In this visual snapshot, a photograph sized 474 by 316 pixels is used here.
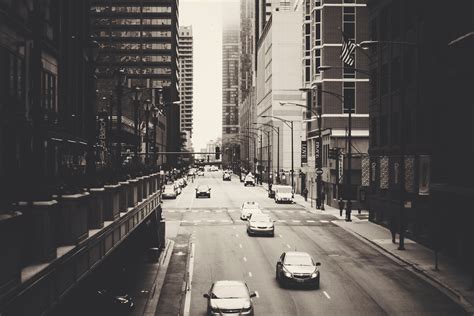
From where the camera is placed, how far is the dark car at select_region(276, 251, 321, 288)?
2886cm

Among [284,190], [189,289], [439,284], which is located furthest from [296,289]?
[284,190]

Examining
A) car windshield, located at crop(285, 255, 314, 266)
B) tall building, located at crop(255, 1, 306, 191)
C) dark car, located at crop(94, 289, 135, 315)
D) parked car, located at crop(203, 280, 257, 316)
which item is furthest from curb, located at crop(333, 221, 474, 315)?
tall building, located at crop(255, 1, 306, 191)

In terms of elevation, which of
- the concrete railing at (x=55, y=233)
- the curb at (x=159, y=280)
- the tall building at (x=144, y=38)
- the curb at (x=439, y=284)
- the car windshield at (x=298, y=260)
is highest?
the tall building at (x=144, y=38)

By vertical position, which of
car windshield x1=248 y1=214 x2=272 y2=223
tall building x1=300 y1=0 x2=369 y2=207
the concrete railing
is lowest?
car windshield x1=248 y1=214 x2=272 y2=223

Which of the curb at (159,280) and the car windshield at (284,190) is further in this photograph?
the car windshield at (284,190)

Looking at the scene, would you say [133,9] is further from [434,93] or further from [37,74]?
[37,74]

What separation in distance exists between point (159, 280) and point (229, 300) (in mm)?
9853

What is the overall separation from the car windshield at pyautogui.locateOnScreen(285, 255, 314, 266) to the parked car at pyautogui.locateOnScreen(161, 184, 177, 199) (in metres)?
56.2

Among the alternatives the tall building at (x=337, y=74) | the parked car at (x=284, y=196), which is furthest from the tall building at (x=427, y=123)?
the tall building at (x=337, y=74)

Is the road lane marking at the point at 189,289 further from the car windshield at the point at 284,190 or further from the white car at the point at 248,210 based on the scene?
the car windshield at the point at 284,190

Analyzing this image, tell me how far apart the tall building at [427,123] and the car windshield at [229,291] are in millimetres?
12135

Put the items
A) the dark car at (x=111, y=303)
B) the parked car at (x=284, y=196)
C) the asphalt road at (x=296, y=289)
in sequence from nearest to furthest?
the dark car at (x=111, y=303), the asphalt road at (x=296, y=289), the parked car at (x=284, y=196)

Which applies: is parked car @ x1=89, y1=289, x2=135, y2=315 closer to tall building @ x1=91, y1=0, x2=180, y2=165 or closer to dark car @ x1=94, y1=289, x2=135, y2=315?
dark car @ x1=94, y1=289, x2=135, y2=315

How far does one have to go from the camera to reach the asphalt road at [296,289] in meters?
25.5
